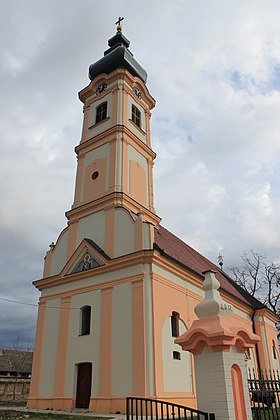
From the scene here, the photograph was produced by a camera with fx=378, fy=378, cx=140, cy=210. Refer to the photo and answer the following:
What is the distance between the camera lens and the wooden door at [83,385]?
611 inches

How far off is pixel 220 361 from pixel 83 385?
444 inches

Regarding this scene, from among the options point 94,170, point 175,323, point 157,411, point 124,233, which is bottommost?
point 157,411

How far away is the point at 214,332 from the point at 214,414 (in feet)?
4.10

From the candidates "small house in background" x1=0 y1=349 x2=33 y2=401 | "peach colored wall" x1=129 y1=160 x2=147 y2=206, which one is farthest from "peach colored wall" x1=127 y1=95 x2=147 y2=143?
"small house in background" x1=0 y1=349 x2=33 y2=401

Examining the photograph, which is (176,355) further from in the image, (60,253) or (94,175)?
(94,175)

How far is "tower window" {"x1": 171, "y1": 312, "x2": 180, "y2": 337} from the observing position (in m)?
16.0

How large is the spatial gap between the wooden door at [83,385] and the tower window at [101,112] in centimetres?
1394

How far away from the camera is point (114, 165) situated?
20.1 meters

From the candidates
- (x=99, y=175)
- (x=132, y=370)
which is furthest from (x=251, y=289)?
(x=132, y=370)

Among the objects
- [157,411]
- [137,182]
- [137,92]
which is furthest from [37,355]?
[137,92]

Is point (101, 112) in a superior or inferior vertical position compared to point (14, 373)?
superior

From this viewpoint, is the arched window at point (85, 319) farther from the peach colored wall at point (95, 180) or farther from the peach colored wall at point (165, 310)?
the peach colored wall at point (95, 180)

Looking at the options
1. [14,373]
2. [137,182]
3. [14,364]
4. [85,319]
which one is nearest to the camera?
[85,319]

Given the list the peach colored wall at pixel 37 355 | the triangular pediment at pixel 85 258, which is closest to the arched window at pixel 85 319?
the triangular pediment at pixel 85 258
